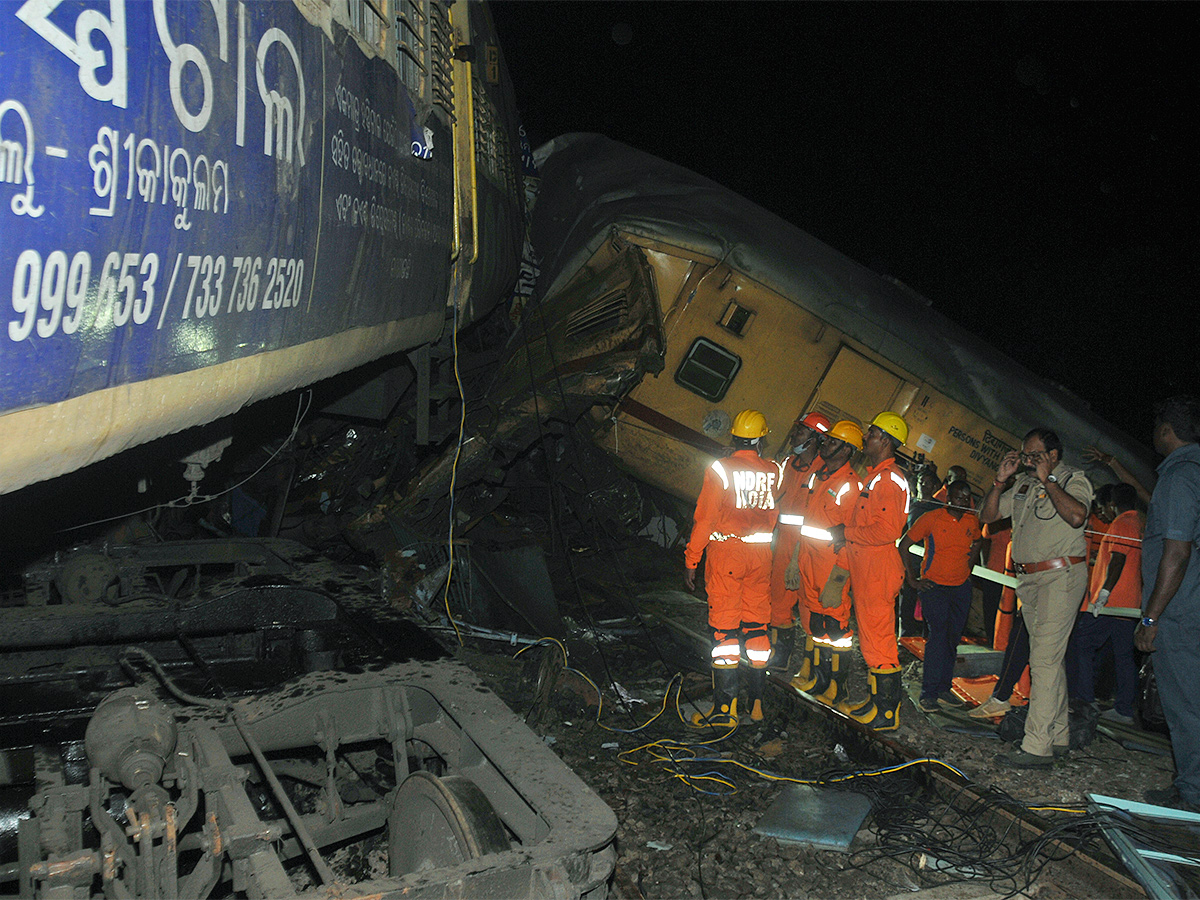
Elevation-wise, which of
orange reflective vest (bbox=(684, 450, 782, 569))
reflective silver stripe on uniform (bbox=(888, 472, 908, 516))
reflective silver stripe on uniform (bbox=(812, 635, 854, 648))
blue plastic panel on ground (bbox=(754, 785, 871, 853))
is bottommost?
blue plastic panel on ground (bbox=(754, 785, 871, 853))

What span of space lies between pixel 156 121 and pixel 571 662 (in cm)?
509

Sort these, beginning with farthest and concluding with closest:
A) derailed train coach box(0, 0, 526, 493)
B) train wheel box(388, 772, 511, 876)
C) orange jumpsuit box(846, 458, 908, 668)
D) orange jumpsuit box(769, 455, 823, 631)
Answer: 1. orange jumpsuit box(769, 455, 823, 631)
2. orange jumpsuit box(846, 458, 908, 668)
3. train wheel box(388, 772, 511, 876)
4. derailed train coach box(0, 0, 526, 493)

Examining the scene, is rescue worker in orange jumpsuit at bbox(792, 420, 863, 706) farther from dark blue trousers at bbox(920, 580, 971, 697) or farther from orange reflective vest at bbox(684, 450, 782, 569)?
dark blue trousers at bbox(920, 580, 971, 697)

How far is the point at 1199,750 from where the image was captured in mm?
4273

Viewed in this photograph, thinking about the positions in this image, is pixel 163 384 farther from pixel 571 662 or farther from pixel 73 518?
pixel 571 662

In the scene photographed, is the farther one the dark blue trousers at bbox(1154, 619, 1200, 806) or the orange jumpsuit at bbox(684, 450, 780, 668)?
the orange jumpsuit at bbox(684, 450, 780, 668)

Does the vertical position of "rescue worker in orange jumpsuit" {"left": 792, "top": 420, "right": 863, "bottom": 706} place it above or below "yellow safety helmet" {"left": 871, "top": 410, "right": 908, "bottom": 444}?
below

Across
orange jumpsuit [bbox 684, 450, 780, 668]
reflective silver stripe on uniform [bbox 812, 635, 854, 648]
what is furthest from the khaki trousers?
orange jumpsuit [bbox 684, 450, 780, 668]

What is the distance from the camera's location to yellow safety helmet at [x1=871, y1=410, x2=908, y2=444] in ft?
18.4

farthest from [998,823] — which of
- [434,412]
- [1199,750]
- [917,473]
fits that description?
[434,412]

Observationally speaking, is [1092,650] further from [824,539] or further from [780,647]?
[780,647]

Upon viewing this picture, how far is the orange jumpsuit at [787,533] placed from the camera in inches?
246

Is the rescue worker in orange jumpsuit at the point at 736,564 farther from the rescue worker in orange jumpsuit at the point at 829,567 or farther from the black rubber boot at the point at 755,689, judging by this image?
the rescue worker in orange jumpsuit at the point at 829,567

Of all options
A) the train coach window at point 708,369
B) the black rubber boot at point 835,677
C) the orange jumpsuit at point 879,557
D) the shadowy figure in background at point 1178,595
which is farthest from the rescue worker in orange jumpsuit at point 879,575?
the train coach window at point 708,369
